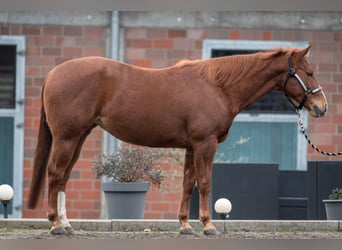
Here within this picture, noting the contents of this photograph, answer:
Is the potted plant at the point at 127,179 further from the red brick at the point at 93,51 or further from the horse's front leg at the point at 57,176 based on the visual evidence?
the red brick at the point at 93,51

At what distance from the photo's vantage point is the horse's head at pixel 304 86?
27.1 ft

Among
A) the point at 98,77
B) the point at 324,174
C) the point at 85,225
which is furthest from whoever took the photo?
the point at 324,174

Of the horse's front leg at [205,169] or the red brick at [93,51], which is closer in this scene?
the horse's front leg at [205,169]

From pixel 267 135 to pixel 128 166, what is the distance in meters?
3.30

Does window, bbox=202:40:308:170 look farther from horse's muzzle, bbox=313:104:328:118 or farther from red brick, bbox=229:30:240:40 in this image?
horse's muzzle, bbox=313:104:328:118

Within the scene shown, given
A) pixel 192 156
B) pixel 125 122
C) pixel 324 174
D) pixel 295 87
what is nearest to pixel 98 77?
pixel 125 122

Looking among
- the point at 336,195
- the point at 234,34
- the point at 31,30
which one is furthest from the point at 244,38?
the point at 336,195

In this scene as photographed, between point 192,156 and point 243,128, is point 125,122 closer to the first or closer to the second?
point 192,156

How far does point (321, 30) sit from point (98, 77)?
16.4 feet

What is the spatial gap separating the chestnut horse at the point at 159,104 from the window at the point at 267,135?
4.00 meters

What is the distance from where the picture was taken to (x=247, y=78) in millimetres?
8336

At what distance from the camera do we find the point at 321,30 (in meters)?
12.4

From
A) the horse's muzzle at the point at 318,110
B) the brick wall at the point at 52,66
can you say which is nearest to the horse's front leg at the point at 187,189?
the horse's muzzle at the point at 318,110

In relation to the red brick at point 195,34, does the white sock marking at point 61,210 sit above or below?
below
